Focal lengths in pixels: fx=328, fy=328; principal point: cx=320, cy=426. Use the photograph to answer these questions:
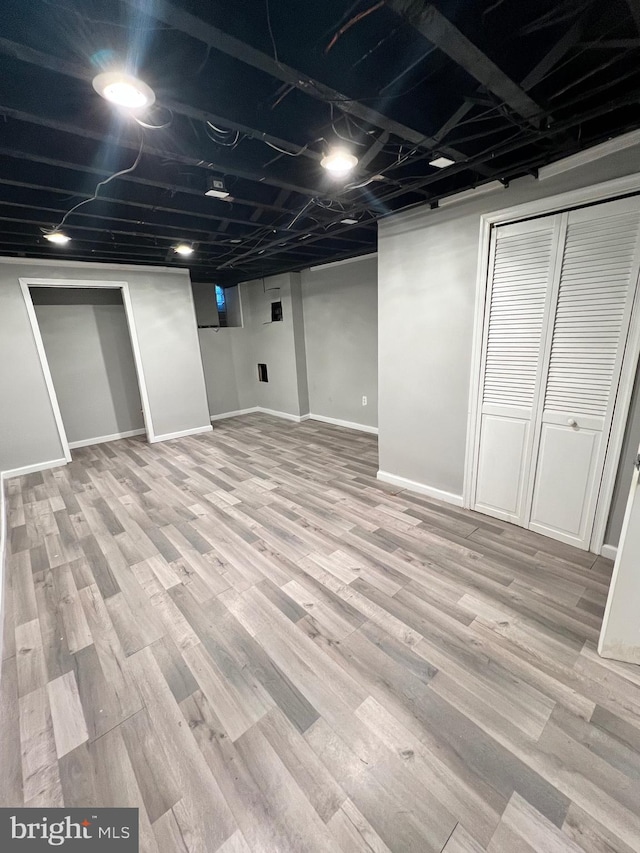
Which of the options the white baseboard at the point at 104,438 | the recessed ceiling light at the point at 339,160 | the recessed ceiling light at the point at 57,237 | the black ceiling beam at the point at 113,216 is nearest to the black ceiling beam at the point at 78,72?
the recessed ceiling light at the point at 339,160

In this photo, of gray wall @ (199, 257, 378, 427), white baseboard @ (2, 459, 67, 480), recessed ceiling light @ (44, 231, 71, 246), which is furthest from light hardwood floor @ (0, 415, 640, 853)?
gray wall @ (199, 257, 378, 427)

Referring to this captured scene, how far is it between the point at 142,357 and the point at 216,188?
3445 millimetres

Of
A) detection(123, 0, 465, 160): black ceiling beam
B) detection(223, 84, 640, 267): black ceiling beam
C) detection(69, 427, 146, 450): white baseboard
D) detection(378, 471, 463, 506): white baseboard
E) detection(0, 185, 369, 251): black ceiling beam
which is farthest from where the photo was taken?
detection(69, 427, 146, 450): white baseboard

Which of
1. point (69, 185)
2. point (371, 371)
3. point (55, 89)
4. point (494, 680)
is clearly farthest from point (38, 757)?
point (371, 371)

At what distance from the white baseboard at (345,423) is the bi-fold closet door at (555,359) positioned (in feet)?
8.71

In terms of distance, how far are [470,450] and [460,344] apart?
0.91m

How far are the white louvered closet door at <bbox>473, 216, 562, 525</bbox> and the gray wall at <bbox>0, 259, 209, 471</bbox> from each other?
4.53 meters

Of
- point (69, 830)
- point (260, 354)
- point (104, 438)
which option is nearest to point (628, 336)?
point (69, 830)

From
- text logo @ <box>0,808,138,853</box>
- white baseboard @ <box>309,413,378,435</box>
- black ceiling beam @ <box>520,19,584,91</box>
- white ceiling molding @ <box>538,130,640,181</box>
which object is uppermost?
black ceiling beam @ <box>520,19,584,91</box>

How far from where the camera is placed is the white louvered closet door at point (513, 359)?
2.27 m

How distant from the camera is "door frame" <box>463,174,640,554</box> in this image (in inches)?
76.1

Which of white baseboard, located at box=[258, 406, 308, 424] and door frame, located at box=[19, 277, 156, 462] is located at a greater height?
door frame, located at box=[19, 277, 156, 462]

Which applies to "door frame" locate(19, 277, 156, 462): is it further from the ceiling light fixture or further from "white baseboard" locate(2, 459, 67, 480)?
the ceiling light fixture

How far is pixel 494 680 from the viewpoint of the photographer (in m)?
1.53
